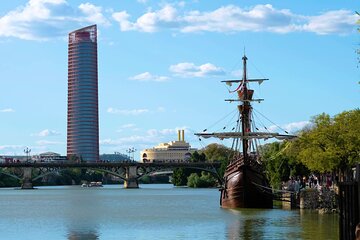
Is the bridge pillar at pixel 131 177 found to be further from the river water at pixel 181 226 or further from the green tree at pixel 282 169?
the river water at pixel 181 226

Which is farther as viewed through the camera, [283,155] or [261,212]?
[283,155]

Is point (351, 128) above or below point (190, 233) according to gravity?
above

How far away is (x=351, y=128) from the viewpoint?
6256cm

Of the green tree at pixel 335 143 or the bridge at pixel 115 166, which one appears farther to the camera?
the bridge at pixel 115 166

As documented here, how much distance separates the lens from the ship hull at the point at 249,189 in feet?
253

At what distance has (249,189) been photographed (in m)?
77.7

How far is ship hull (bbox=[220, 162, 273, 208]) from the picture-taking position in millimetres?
77188

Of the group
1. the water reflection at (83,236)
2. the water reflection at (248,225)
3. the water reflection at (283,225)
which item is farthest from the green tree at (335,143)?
the water reflection at (83,236)

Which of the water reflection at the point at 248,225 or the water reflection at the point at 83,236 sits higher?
the water reflection at the point at 248,225

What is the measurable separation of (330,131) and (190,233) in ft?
65.9

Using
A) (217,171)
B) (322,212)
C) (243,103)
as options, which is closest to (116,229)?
(322,212)

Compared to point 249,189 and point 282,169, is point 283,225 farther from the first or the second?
point 282,169

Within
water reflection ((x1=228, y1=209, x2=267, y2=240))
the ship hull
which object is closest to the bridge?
the ship hull

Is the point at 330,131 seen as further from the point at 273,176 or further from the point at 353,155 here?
the point at 273,176
